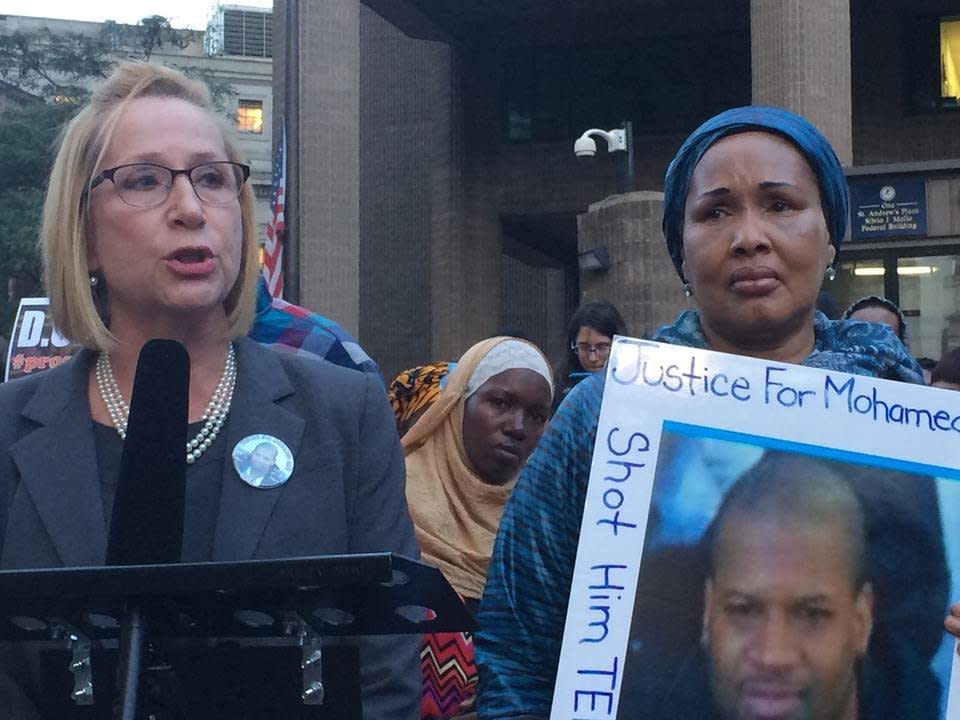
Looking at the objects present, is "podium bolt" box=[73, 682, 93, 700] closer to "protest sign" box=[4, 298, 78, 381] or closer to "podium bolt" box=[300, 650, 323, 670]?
"podium bolt" box=[300, 650, 323, 670]

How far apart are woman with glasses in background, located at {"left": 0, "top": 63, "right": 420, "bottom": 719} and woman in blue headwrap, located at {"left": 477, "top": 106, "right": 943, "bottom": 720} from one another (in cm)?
20

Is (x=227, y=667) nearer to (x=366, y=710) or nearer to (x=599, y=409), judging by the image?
(x=366, y=710)

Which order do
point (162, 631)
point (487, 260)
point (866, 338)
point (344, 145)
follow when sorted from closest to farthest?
point (162, 631), point (866, 338), point (344, 145), point (487, 260)

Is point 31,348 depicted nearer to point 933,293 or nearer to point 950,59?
point 933,293

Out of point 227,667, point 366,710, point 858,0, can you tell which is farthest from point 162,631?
point 858,0

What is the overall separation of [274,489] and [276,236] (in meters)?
8.43

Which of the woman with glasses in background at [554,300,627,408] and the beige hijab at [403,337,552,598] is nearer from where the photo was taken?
the beige hijab at [403,337,552,598]

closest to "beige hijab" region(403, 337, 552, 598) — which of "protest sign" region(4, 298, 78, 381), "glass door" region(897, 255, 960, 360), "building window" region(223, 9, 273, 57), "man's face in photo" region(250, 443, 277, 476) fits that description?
"man's face in photo" region(250, 443, 277, 476)

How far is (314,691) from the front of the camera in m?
1.62

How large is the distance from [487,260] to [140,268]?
23.4 m

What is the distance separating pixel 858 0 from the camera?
23.2m

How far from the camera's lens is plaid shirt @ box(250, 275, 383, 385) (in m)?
3.57

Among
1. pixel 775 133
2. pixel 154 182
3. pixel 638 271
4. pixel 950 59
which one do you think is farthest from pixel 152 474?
pixel 950 59

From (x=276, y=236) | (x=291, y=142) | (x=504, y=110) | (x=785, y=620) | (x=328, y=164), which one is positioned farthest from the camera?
(x=504, y=110)
